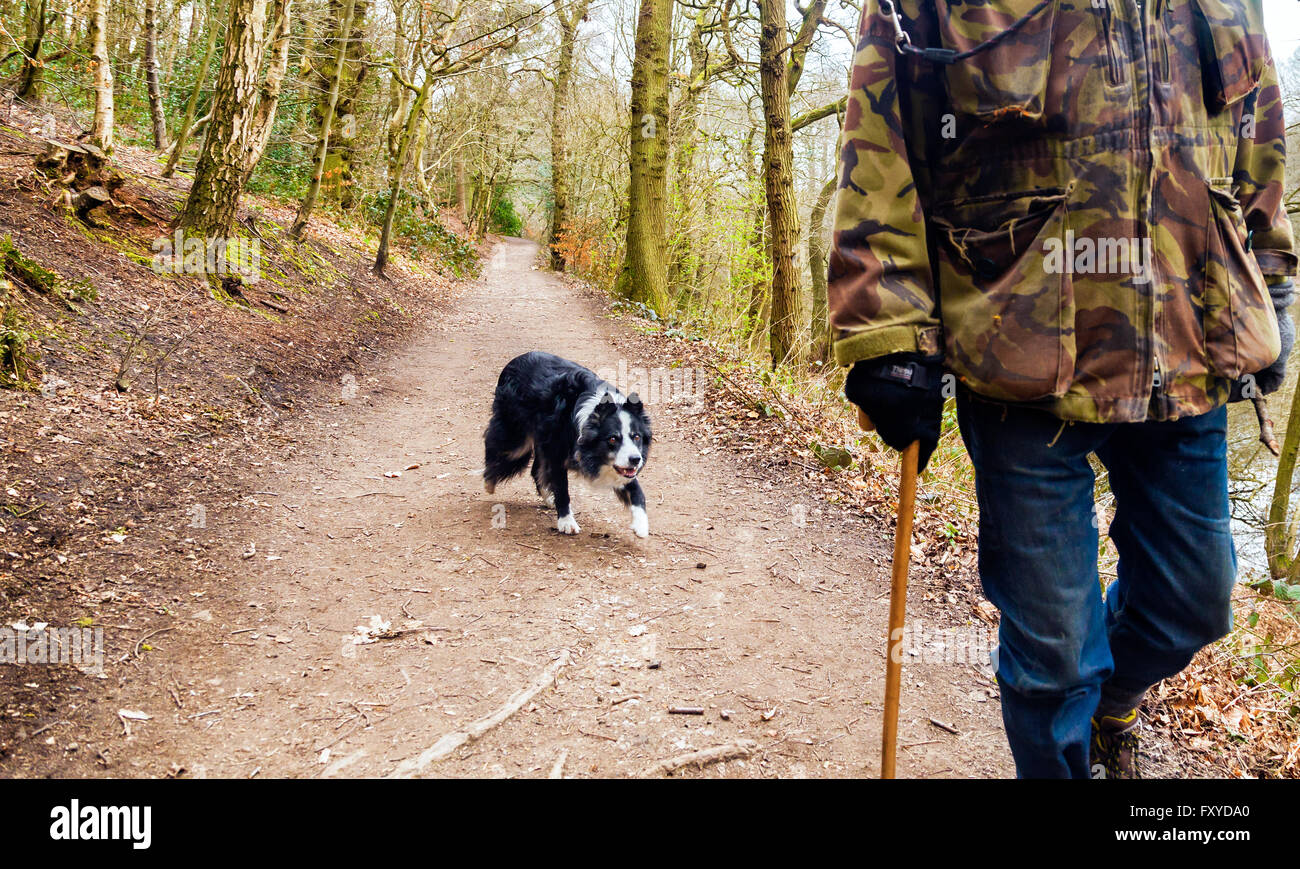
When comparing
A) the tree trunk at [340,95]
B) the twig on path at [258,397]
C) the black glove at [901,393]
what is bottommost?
the twig on path at [258,397]

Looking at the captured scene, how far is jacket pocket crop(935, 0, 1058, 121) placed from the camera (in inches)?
64.6

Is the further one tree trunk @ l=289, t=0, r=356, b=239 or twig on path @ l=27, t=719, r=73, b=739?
tree trunk @ l=289, t=0, r=356, b=239

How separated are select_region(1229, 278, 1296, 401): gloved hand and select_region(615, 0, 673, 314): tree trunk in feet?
Result: 34.6

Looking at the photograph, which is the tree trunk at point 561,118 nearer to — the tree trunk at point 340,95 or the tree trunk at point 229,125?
the tree trunk at point 340,95

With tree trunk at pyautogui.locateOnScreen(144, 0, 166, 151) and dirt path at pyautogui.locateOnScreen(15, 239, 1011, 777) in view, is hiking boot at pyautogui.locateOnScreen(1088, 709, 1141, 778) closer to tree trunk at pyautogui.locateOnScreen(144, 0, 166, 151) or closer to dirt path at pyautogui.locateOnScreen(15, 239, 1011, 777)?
dirt path at pyautogui.locateOnScreen(15, 239, 1011, 777)

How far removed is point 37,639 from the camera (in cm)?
294

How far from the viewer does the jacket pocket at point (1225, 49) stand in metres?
1.73

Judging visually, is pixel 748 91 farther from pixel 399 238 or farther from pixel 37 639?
pixel 37 639

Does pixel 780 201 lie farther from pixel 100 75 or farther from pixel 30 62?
pixel 30 62

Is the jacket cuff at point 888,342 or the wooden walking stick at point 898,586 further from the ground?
the jacket cuff at point 888,342

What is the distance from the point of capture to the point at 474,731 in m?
2.69

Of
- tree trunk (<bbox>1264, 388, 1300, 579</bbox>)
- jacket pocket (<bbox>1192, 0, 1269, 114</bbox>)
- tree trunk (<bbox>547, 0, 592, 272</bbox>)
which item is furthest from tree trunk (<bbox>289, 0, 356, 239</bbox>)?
tree trunk (<bbox>1264, 388, 1300, 579</bbox>)

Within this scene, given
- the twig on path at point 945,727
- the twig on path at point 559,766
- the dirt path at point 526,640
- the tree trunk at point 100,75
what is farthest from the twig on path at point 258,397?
the twig on path at point 945,727

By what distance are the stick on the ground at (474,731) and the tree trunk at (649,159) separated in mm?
9791
